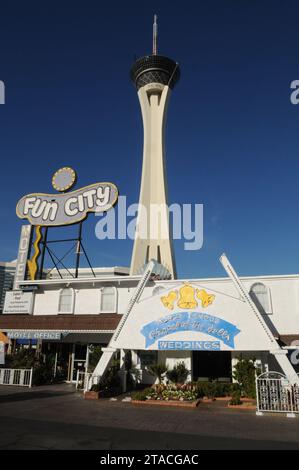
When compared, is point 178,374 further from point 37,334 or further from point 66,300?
point 66,300

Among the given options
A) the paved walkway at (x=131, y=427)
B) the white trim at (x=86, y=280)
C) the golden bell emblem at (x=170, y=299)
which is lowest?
the paved walkway at (x=131, y=427)

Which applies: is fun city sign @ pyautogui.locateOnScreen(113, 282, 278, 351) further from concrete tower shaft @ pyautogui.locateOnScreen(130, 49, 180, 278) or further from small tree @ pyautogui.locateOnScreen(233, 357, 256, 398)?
concrete tower shaft @ pyautogui.locateOnScreen(130, 49, 180, 278)

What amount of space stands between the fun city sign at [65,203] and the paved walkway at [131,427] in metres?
15.4

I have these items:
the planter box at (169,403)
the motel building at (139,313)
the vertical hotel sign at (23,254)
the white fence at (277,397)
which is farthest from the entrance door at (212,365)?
the vertical hotel sign at (23,254)

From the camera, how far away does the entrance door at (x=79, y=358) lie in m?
23.3

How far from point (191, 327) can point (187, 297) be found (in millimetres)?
1430

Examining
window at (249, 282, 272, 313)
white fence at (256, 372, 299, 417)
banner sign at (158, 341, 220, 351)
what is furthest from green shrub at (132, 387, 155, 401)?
window at (249, 282, 272, 313)

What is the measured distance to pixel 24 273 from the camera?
26984mm

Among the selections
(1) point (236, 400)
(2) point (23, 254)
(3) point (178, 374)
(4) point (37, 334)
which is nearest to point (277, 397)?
(1) point (236, 400)

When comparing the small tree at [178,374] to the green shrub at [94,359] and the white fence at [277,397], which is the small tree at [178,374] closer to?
the green shrub at [94,359]

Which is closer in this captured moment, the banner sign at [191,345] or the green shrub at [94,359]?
the banner sign at [191,345]
